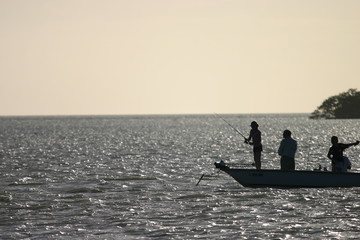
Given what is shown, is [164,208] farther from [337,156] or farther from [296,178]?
[337,156]

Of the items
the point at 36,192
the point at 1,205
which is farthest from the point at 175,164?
the point at 1,205

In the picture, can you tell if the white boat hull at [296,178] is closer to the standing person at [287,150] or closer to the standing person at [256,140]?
the standing person at [287,150]

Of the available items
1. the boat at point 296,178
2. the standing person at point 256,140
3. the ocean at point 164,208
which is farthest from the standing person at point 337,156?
the standing person at point 256,140

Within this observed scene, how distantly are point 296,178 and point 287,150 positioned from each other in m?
1.00

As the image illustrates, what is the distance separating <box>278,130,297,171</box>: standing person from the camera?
90.9ft

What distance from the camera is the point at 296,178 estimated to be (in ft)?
92.5

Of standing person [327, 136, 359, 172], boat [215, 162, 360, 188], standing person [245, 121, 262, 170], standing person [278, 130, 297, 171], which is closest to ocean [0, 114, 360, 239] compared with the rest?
boat [215, 162, 360, 188]

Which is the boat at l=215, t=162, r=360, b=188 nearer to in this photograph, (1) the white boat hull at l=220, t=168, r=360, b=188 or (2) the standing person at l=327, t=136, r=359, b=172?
(1) the white boat hull at l=220, t=168, r=360, b=188

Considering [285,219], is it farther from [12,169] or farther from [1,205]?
[12,169]

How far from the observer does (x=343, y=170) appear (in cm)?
2802

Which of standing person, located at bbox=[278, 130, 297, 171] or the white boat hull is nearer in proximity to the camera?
standing person, located at bbox=[278, 130, 297, 171]

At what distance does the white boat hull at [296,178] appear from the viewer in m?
27.9

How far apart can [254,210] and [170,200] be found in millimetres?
3743

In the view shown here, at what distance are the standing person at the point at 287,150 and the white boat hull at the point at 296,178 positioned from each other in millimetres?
398
